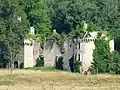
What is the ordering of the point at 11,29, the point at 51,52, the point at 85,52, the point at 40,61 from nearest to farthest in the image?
the point at 85,52
the point at 11,29
the point at 51,52
the point at 40,61

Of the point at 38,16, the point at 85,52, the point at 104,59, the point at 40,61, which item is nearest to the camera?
the point at 104,59

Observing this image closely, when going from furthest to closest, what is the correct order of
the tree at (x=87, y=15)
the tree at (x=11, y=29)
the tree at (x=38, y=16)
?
the tree at (x=87, y=15) < the tree at (x=38, y=16) < the tree at (x=11, y=29)

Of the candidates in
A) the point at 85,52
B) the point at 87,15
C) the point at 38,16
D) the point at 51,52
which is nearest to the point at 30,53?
the point at 51,52

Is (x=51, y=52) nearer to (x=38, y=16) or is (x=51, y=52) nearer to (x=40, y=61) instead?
(x=40, y=61)

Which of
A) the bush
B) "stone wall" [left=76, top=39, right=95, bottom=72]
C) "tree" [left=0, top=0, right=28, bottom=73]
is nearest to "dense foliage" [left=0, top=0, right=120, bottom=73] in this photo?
"tree" [left=0, top=0, right=28, bottom=73]

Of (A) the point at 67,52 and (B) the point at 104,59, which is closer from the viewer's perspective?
(B) the point at 104,59

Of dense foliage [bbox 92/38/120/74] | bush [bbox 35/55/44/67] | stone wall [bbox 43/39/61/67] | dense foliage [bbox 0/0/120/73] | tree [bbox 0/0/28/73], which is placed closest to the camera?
dense foliage [bbox 92/38/120/74]

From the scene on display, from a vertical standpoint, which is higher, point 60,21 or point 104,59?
point 60,21

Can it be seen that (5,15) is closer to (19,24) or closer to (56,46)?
(19,24)

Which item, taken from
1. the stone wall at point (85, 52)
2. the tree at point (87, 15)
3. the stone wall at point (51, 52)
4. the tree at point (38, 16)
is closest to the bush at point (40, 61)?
the stone wall at point (51, 52)

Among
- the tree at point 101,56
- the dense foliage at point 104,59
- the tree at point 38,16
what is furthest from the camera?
the tree at point 38,16

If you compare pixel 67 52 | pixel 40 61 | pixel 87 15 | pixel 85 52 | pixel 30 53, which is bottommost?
pixel 40 61

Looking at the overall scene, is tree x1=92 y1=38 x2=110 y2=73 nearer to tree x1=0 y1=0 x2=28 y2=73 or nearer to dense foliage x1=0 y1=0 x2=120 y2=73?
dense foliage x1=0 y1=0 x2=120 y2=73

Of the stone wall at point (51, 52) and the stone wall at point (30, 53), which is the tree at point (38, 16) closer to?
the stone wall at point (30, 53)
